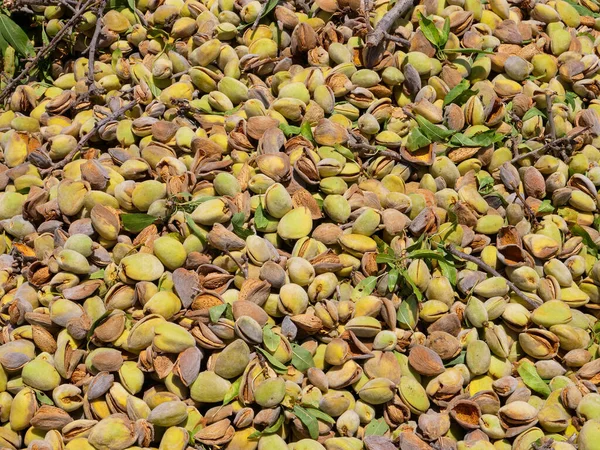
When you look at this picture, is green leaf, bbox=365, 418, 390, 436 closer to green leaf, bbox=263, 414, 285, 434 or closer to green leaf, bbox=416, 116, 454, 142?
green leaf, bbox=263, 414, 285, 434

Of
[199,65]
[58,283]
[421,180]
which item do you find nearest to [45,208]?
[58,283]

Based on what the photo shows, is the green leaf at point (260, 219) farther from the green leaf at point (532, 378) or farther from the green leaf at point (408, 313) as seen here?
the green leaf at point (532, 378)

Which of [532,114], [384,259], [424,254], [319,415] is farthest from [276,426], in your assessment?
[532,114]

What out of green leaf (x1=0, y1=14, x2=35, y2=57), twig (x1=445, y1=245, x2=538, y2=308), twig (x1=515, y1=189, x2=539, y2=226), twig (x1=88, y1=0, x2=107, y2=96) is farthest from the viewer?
green leaf (x1=0, y1=14, x2=35, y2=57)

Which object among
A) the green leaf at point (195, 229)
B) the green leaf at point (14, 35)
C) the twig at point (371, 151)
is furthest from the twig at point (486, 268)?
the green leaf at point (14, 35)

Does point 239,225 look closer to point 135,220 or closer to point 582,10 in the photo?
point 135,220

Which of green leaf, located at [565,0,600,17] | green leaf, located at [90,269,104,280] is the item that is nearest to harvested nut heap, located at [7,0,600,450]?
green leaf, located at [90,269,104,280]

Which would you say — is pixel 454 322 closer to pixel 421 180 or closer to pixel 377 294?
pixel 377 294
